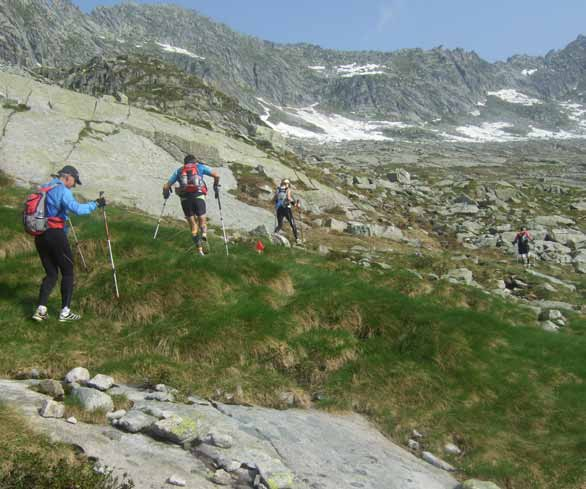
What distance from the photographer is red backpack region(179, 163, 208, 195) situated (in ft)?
49.5

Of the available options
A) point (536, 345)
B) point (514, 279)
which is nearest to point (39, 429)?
point (536, 345)

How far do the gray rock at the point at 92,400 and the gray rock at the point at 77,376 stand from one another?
0.92m

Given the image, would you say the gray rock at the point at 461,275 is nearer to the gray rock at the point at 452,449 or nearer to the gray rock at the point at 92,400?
the gray rock at the point at 452,449

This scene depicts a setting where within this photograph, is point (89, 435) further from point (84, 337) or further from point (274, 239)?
point (274, 239)

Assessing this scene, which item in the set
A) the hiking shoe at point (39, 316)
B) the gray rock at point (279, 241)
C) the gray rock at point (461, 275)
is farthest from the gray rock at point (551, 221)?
the hiking shoe at point (39, 316)

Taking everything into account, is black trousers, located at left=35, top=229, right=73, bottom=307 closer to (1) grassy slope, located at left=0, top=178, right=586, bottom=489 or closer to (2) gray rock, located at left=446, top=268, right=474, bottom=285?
(1) grassy slope, located at left=0, top=178, right=586, bottom=489

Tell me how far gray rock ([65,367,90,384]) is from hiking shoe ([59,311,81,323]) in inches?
99.6

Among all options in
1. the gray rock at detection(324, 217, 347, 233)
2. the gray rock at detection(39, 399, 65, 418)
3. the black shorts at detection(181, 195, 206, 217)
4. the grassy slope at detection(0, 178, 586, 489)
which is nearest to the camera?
the gray rock at detection(39, 399, 65, 418)

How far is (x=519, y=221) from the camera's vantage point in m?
45.6

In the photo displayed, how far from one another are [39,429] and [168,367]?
11.5 feet

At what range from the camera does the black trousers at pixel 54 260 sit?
9.95 meters

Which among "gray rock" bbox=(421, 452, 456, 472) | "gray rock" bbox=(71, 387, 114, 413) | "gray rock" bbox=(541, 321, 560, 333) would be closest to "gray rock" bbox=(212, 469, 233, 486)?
"gray rock" bbox=(71, 387, 114, 413)

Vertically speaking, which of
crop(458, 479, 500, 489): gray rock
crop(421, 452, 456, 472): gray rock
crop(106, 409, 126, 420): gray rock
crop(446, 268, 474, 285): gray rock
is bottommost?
crop(421, 452, 456, 472): gray rock

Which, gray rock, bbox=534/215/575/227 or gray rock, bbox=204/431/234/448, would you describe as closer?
gray rock, bbox=204/431/234/448
